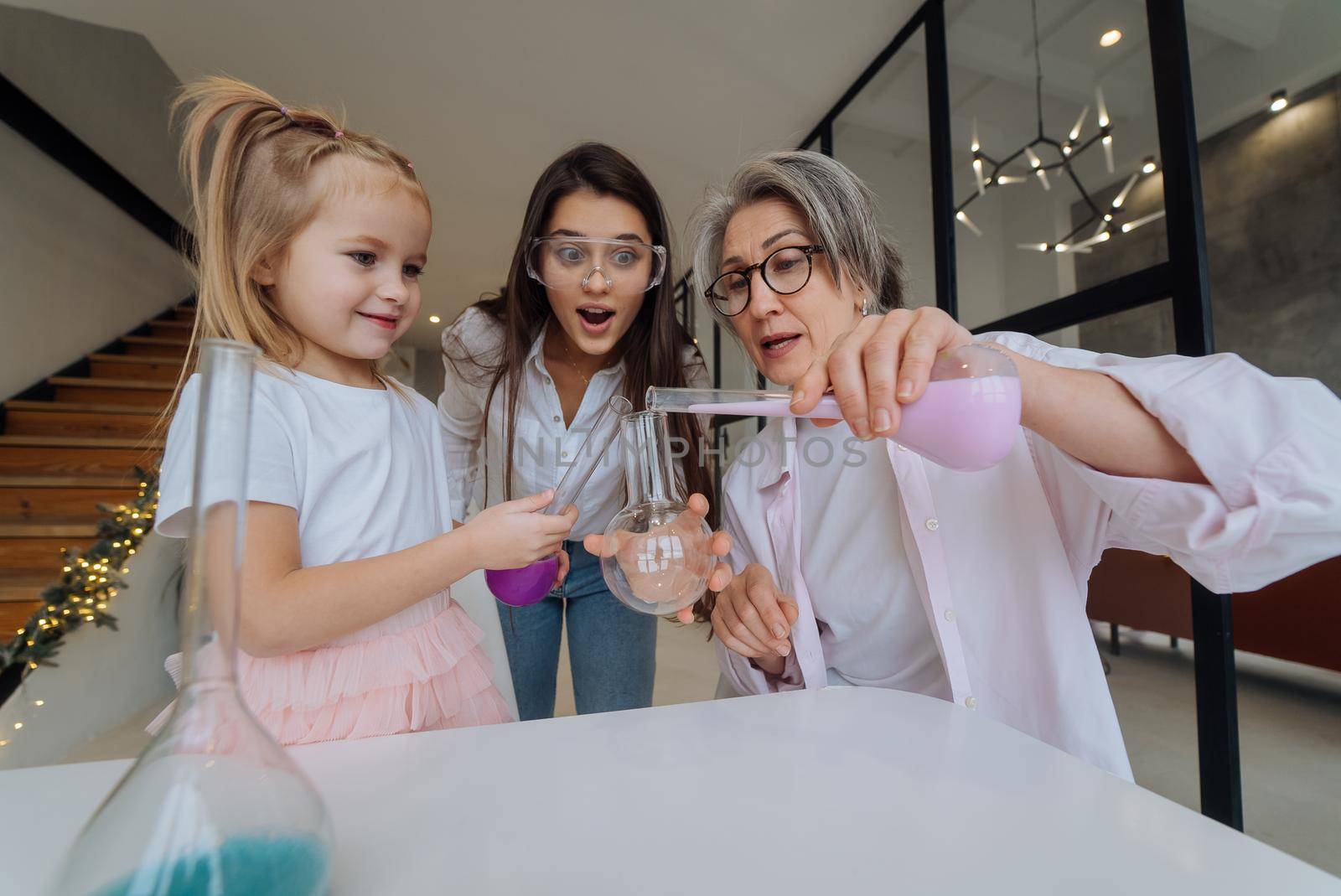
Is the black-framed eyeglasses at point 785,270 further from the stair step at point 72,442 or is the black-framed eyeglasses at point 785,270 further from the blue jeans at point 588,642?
the stair step at point 72,442

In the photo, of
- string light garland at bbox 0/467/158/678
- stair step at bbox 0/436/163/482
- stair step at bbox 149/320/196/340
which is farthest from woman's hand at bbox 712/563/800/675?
stair step at bbox 149/320/196/340

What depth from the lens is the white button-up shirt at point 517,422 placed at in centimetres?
146

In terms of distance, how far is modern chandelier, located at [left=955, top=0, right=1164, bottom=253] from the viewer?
6.07 feet

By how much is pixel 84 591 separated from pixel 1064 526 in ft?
11.1

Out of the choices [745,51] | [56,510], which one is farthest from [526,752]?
[56,510]

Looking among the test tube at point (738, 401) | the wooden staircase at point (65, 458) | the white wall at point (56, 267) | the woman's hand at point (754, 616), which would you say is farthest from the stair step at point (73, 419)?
the test tube at point (738, 401)

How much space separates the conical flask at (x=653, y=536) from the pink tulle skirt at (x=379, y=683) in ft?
1.16

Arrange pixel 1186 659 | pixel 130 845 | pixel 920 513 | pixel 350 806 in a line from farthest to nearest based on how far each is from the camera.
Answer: pixel 1186 659
pixel 920 513
pixel 350 806
pixel 130 845

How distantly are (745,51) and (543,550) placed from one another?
3198mm

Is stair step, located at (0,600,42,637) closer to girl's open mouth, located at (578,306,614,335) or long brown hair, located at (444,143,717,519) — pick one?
long brown hair, located at (444,143,717,519)

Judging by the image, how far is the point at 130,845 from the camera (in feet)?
0.99

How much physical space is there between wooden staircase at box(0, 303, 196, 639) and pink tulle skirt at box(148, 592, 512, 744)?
8.11 feet

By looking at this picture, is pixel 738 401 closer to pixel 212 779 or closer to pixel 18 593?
pixel 212 779

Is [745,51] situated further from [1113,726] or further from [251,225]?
[1113,726]
